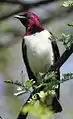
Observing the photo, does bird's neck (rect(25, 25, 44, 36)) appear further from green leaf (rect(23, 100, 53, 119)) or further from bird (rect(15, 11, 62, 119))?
green leaf (rect(23, 100, 53, 119))

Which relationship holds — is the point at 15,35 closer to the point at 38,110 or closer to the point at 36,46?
the point at 36,46

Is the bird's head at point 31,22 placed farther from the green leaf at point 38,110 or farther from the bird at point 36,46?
the green leaf at point 38,110

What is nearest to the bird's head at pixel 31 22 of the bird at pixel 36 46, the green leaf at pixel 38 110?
the bird at pixel 36 46

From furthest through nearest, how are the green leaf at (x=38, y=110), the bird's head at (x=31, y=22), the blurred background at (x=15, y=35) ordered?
the blurred background at (x=15, y=35) → the bird's head at (x=31, y=22) → the green leaf at (x=38, y=110)

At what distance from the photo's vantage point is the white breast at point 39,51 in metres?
1.94

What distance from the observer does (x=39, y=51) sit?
1.99 meters

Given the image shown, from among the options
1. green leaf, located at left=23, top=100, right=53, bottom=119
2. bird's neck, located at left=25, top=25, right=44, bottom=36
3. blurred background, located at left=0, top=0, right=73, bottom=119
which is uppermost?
green leaf, located at left=23, top=100, right=53, bottom=119

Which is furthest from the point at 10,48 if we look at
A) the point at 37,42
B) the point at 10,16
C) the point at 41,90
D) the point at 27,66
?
the point at 41,90

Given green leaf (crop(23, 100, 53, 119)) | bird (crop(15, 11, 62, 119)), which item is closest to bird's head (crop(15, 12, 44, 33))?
bird (crop(15, 11, 62, 119))

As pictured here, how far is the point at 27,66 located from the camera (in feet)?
7.04

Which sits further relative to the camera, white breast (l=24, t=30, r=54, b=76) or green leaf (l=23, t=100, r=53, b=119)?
white breast (l=24, t=30, r=54, b=76)

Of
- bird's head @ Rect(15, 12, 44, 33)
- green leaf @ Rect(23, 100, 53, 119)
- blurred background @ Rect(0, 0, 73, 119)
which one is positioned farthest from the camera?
blurred background @ Rect(0, 0, 73, 119)

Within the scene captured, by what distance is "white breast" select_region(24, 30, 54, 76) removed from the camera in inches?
76.3

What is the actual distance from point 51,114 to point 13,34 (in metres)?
2.09
